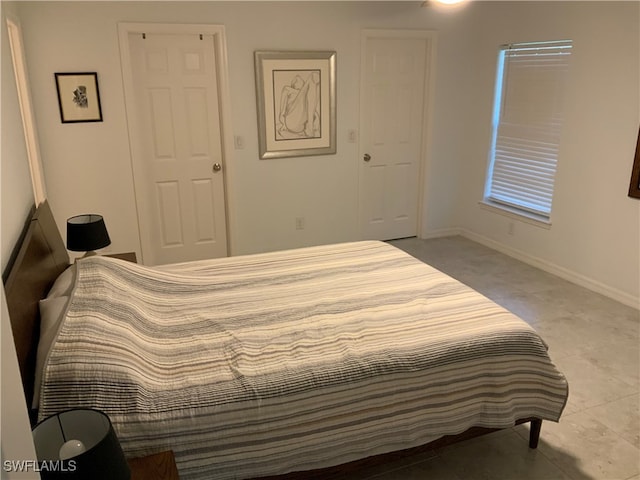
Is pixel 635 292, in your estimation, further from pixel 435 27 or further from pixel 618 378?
pixel 435 27

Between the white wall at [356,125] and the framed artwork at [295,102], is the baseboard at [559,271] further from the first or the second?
the framed artwork at [295,102]

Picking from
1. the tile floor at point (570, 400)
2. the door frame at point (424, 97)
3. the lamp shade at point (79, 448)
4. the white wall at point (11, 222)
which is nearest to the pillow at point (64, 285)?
the white wall at point (11, 222)

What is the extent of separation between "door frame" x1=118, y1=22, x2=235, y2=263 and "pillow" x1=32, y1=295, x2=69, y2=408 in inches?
87.9

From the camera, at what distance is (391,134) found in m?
4.92

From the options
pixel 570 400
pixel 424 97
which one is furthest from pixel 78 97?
pixel 570 400

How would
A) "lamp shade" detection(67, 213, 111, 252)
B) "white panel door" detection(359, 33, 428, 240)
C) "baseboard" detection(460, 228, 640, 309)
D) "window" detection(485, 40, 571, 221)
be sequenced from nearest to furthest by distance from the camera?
"lamp shade" detection(67, 213, 111, 252)
"baseboard" detection(460, 228, 640, 309)
"window" detection(485, 40, 571, 221)
"white panel door" detection(359, 33, 428, 240)

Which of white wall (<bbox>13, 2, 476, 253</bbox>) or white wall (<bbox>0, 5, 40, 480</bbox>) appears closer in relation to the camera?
white wall (<bbox>0, 5, 40, 480</bbox>)

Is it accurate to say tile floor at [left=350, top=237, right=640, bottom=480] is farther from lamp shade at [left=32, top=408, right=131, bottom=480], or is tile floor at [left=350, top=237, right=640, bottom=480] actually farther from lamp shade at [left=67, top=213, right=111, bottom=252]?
lamp shade at [left=67, top=213, right=111, bottom=252]

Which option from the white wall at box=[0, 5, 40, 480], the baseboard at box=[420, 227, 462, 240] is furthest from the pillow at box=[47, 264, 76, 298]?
the baseboard at box=[420, 227, 462, 240]

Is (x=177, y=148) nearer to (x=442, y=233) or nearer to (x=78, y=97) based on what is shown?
(x=78, y=97)

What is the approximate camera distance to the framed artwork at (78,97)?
3.73 metres

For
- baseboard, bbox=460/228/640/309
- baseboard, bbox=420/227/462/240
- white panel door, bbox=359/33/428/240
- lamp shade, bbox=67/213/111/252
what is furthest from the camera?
baseboard, bbox=420/227/462/240

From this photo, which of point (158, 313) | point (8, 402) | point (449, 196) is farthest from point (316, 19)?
point (8, 402)

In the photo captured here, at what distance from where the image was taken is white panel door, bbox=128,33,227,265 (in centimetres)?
401
